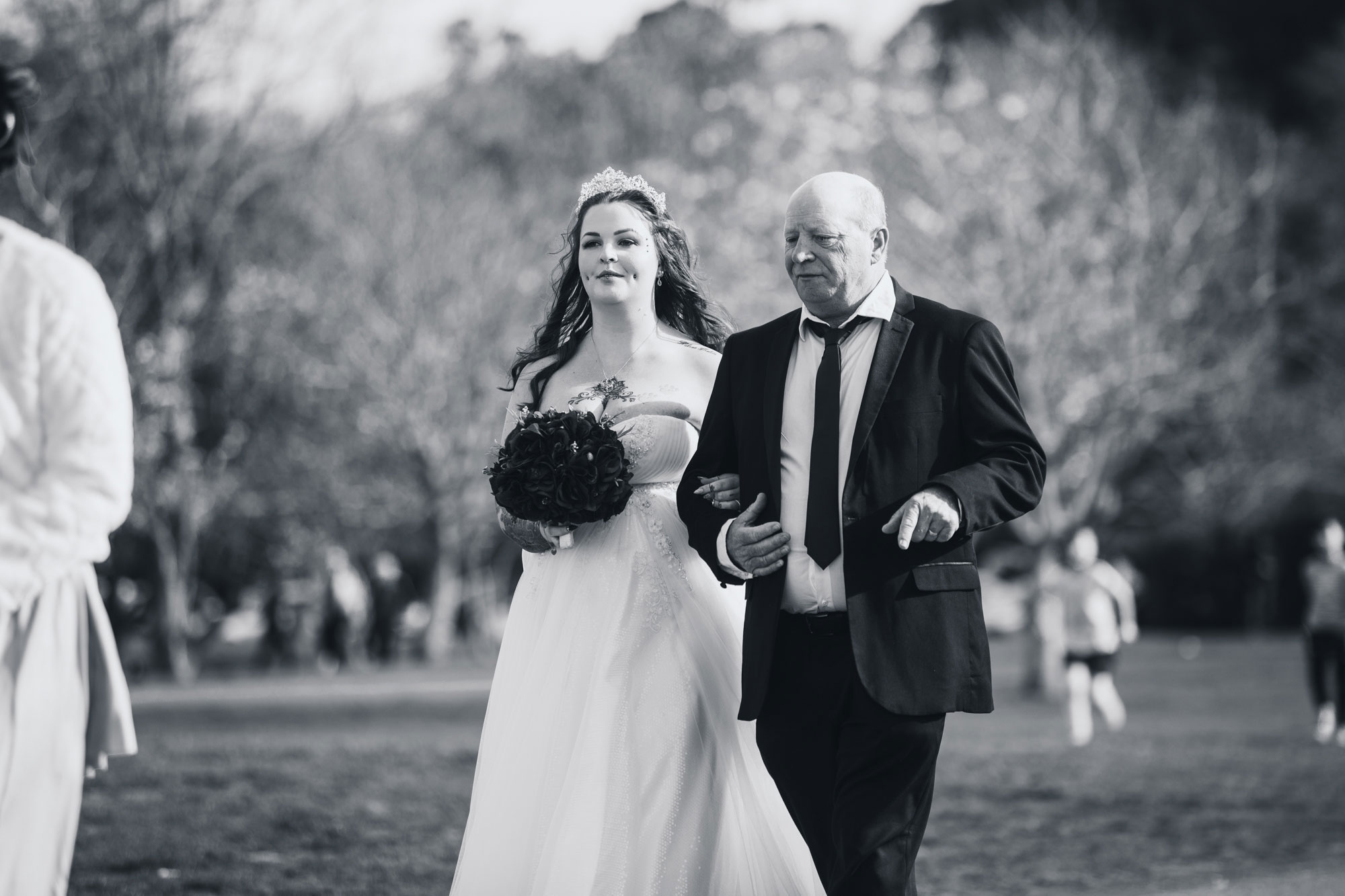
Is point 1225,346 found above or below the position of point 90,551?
above

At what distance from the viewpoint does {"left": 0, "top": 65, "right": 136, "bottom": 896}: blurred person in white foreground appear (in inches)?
119

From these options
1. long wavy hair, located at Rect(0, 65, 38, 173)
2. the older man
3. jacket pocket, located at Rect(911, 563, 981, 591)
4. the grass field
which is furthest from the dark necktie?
the grass field

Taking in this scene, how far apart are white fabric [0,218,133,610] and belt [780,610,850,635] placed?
1.91m

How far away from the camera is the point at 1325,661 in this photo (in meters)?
15.8

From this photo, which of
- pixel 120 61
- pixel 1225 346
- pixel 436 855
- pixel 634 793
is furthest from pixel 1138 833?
pixel 1225 346

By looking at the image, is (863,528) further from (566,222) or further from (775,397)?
(566,222)

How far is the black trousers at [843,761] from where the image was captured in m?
3.98

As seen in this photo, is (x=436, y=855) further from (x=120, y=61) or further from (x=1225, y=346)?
(x=1225, y=346)

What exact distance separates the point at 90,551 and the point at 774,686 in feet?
6.50

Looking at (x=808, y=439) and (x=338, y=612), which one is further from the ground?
(x=808, y=439)

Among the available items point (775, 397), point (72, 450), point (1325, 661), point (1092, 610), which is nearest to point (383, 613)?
point (1092, 610)

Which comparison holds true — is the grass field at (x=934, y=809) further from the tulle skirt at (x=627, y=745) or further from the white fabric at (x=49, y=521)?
the white fabric at (x=49, y=521)

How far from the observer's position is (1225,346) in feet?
91.0

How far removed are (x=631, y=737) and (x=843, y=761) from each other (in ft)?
3.25
